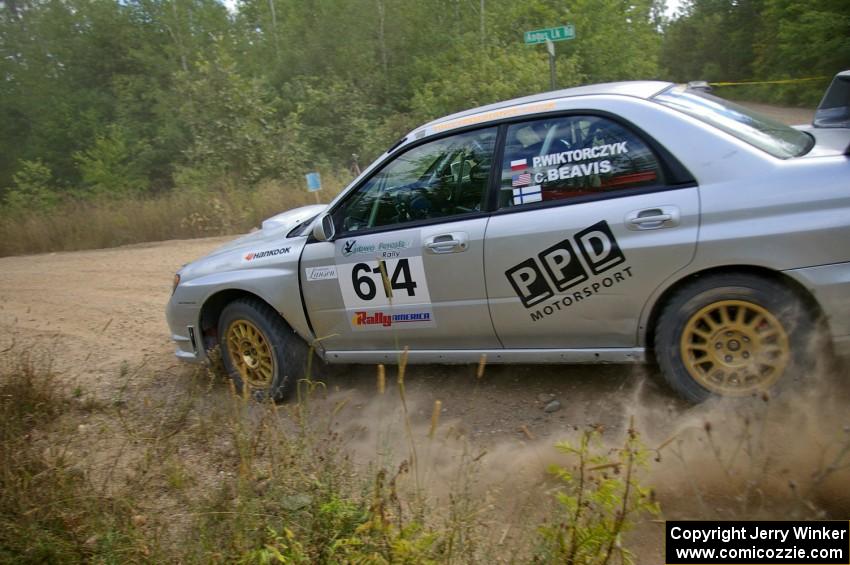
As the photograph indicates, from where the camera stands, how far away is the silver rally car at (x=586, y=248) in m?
3.26

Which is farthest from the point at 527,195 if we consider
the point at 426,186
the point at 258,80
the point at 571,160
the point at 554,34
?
the point at 258,80

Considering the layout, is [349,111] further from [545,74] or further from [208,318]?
[208,318]

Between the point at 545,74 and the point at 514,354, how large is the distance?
15.9 m

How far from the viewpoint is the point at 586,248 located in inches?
142

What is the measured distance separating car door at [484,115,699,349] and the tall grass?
988 cm

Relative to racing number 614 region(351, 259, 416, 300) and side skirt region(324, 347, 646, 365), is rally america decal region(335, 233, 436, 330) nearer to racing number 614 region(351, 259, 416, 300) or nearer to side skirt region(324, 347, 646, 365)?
racing number 614 region(351, 259, 416, 300)

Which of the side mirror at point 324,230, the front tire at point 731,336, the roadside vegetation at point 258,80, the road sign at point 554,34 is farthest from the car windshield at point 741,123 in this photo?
the roadside vegetation at point 258,80

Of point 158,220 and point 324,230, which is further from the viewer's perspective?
point 158,220

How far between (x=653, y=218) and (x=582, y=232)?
373 mm

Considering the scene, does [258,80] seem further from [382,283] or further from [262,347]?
[382,283]

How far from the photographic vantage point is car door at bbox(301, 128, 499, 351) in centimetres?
402

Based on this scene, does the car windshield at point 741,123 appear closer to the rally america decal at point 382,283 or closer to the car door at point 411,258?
the car door at point 411,258

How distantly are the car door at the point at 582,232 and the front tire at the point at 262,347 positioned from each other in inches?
64.8

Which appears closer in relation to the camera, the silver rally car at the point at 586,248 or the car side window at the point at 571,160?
the silver rally car at the point at 586,248
